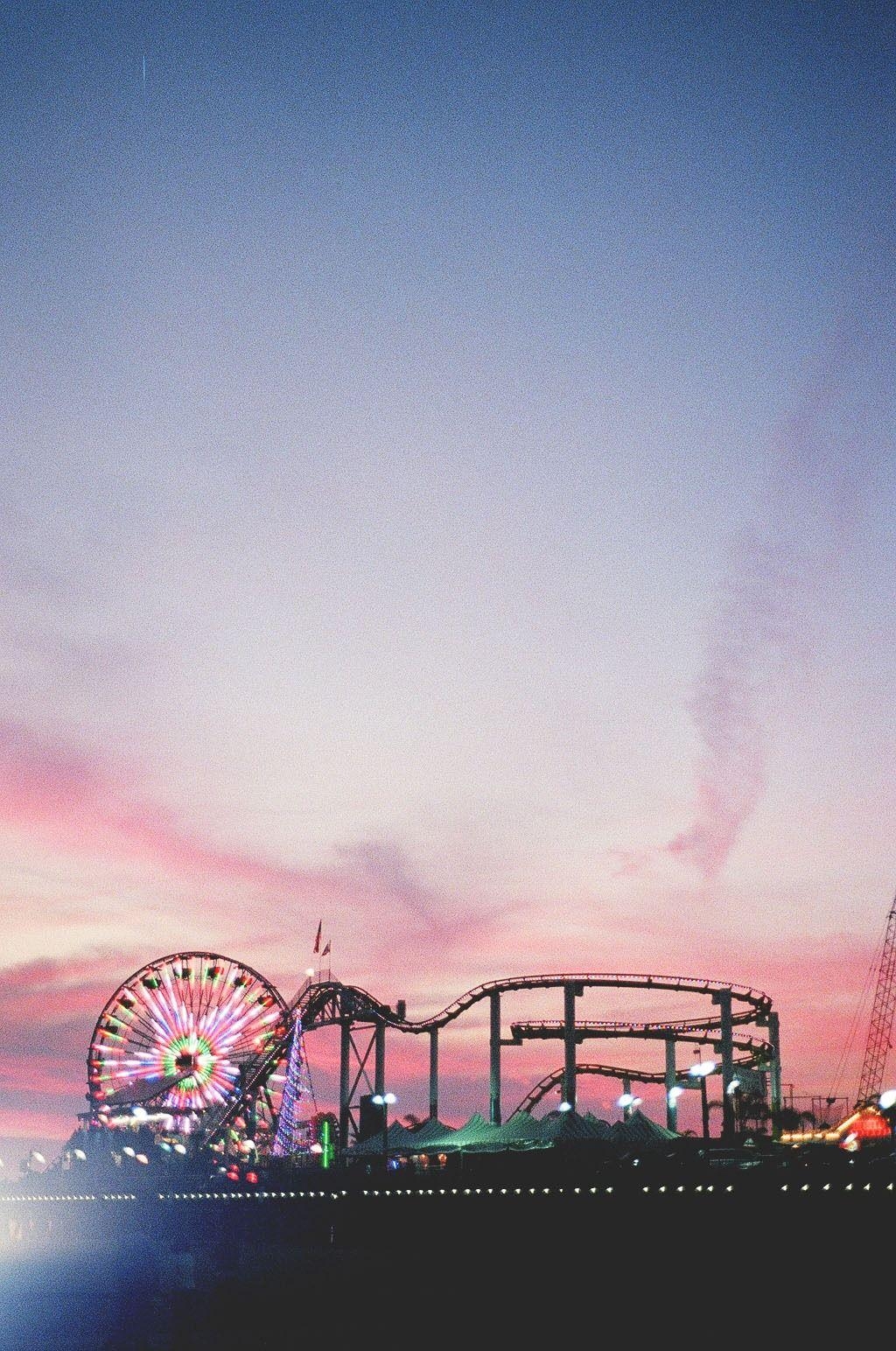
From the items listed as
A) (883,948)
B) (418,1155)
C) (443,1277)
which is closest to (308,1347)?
(443,1277)

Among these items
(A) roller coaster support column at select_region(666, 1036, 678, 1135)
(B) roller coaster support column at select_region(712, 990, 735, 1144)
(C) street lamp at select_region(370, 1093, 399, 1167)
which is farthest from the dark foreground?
(A) roller coaster support column at select_region(666, 1036, 678, 1135)

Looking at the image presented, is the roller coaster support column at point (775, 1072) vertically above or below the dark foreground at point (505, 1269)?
above

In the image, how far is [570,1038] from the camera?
9406cm

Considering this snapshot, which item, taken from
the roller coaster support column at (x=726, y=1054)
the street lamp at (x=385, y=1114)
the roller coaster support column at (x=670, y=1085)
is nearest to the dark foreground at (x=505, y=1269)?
the street lamp at (x=385, y=1114)

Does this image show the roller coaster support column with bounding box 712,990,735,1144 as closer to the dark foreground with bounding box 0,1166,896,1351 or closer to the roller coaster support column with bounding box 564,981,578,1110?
the roller coaster support column with bounding box 564,981,578,1110

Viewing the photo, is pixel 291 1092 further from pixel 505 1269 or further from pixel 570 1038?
pixel 505 1269

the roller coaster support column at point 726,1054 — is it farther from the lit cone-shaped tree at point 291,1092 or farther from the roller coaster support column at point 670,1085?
the lit cone-shaped tree at point 291,1092

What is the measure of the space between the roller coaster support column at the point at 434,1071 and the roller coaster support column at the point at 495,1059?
6.28 metres

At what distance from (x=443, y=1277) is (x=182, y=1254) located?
26.1m

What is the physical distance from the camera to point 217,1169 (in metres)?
95.3

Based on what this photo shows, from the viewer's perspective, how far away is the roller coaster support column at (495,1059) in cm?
9500

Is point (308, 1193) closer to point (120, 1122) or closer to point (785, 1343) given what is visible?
point (120, 1122)

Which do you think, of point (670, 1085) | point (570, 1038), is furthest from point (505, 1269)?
point (670, 1085)

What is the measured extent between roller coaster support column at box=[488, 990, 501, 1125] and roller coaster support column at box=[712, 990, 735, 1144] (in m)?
16.4
